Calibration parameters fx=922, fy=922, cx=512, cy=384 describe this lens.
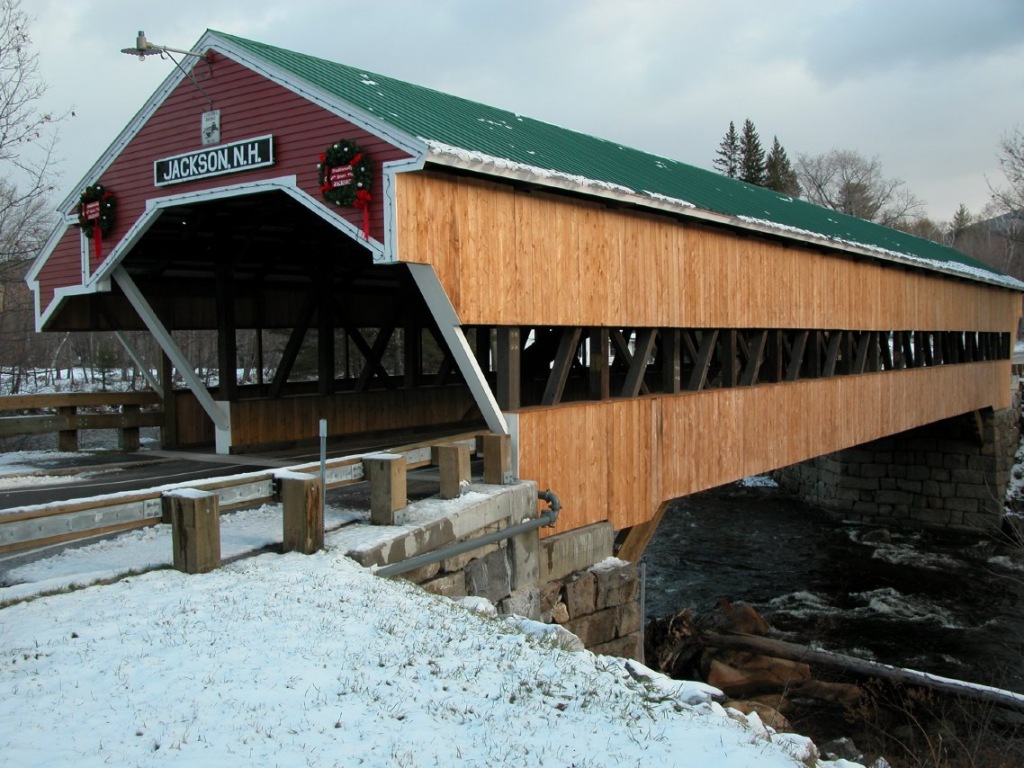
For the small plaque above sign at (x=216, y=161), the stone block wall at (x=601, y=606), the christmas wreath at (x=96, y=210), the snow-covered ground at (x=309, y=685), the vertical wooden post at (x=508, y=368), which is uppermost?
the small plaque above sign at (x=216, y=161)

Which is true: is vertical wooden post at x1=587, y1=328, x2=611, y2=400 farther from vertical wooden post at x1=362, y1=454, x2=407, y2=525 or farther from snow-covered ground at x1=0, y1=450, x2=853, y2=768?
snow-covered ground at x1=0, y1=450, x2=853, y2=768

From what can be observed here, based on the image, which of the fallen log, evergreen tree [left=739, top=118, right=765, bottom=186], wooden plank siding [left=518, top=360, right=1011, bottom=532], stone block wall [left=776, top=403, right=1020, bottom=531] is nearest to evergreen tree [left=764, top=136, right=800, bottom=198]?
evergreen tree [left=739, top=118, right=765, bottom=186]

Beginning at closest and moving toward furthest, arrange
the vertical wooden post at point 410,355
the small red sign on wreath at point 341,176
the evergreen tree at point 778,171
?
the small red sign on wreath at point 341,176, the vertical wooden post at point 410,355, the evergreen tree at point 778,171

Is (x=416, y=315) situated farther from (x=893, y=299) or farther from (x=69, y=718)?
(x=69, y=718)

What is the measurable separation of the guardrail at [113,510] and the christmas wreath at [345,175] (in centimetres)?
231

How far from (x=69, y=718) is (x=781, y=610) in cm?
1528

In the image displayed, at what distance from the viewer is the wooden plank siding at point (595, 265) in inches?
316

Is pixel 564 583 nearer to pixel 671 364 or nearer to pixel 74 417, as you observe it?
pixel 671 364

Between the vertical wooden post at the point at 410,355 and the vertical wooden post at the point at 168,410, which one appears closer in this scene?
the vertical wooden post at the point at 168,410

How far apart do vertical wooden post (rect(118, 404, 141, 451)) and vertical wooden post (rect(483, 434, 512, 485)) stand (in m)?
6.70

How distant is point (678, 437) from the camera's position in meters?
11.5

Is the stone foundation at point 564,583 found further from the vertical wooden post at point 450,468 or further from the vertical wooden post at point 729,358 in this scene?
the vertical wooden post at point 729,358

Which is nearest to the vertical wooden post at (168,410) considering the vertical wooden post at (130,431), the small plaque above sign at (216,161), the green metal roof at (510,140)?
the vertical wooden post at (130,431)

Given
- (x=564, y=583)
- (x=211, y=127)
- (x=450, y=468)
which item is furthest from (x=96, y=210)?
(x=564, y=583)
